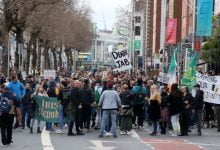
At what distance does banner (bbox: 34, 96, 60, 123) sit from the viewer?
78.3 ft

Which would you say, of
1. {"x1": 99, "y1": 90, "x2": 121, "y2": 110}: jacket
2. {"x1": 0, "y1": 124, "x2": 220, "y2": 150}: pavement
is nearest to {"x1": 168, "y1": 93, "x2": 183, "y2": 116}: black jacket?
{"x1": 0, "y1": 124, "x2": 220, "y2": 150}: pavement

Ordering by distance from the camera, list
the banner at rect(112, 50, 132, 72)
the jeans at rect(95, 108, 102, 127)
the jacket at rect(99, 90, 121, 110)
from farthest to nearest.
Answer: the banner at rect(112, 50, 132, 72)
the jeans at rect(95, 108, 102, 127)
the jacket at rect(99, 90, 121, 110)

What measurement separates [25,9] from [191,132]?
2253cm

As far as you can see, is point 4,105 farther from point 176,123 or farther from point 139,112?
point 139,112

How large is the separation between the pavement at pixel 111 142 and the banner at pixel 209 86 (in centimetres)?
230

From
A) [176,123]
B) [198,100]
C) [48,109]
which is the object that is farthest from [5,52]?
Result: [176,123]

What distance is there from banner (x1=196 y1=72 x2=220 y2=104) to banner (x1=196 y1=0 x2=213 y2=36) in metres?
11.2

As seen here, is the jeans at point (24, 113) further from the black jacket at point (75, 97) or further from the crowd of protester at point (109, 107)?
the black jacket at point (75, 97)

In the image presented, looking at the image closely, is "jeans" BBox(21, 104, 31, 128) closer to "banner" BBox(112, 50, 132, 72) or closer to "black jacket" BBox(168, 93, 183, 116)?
"black jacket" BBox(168, 93, 183, 116)

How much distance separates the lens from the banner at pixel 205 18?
38094 millimetres

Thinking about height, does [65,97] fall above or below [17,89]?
below

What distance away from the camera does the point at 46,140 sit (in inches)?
814

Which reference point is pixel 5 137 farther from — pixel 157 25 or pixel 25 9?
pixel 157 25

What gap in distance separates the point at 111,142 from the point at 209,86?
704 cm
